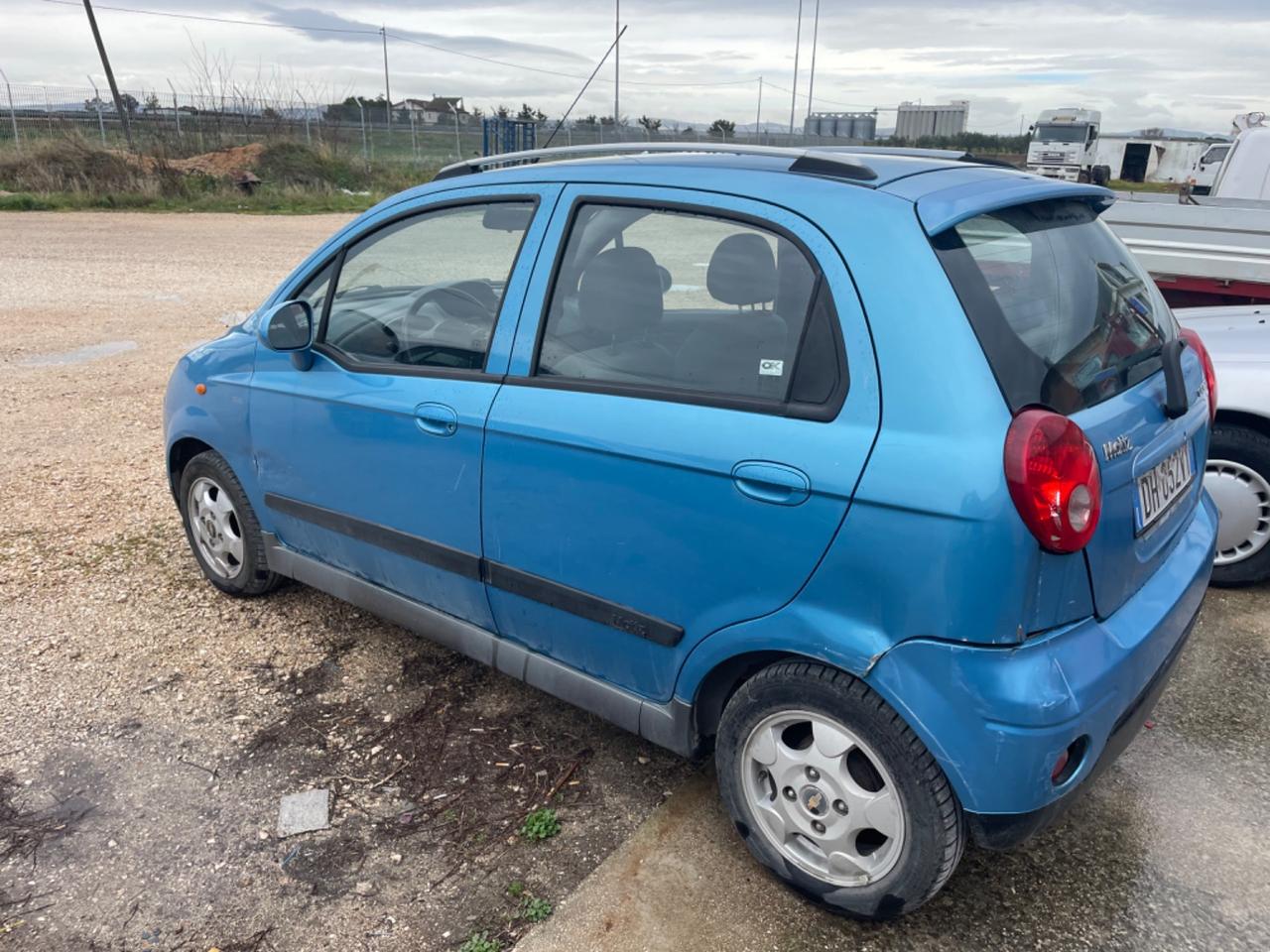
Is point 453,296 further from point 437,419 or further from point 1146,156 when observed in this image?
point 1146,156

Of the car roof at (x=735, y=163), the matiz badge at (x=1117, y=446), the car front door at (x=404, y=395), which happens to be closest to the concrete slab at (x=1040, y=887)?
the car front door at (x=404, y=395)

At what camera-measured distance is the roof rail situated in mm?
2379

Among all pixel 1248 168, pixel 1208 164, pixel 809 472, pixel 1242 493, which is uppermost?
pixel 1248 168

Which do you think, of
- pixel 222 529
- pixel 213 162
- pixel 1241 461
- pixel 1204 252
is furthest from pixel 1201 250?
pixel 213 162

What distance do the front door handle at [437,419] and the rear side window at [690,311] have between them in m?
0.34

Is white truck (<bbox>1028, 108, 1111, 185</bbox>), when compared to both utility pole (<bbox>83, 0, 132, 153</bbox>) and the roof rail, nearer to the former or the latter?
utility pole (<bbox>83, 0, 132, 153</bbox>)

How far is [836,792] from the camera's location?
7.61ft

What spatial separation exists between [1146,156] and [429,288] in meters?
38.2

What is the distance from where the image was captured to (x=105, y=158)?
75.7ft

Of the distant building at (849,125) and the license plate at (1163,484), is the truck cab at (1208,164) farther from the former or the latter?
the distant building at (849,125)

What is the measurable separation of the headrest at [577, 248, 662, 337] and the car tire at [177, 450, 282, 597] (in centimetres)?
191

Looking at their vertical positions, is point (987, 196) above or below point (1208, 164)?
above

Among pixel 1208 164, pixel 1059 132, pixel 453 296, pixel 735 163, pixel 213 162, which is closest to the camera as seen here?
pixel 735 163

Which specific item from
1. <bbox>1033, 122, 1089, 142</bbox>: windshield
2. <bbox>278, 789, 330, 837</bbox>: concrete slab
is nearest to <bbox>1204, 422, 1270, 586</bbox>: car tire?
<bbox>278, 789, 330, 837</bbox>: concrete slab
